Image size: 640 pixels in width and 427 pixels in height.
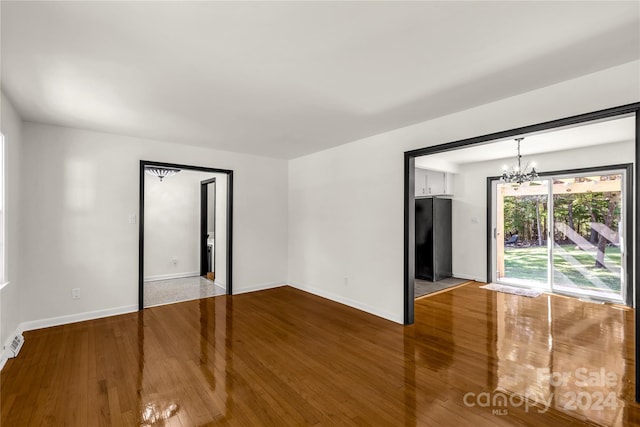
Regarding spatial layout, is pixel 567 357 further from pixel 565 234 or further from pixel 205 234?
pixel 205 234

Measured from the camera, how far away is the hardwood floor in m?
2.11

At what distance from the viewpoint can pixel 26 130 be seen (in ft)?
11.9

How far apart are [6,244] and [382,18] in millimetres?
3919

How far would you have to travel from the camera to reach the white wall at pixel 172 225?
627 centimetres

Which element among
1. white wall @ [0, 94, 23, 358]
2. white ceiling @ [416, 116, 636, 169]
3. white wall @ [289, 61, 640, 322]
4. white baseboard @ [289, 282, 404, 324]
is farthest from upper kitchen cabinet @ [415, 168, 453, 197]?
white wall @ [0, 94, 23, 358]

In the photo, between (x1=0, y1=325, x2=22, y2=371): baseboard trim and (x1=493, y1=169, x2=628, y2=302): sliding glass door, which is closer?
(x1=0, y1=325, x2=22, y2=371): baseboard trim

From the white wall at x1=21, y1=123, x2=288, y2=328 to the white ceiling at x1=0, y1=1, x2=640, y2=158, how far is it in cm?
64

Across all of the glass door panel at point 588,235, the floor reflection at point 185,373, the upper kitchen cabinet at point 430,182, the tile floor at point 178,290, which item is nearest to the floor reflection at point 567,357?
the glass door panel at point 588,235

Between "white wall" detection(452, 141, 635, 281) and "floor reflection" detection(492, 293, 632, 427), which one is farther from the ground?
"white wall" detection(452, 141, 635, 281)

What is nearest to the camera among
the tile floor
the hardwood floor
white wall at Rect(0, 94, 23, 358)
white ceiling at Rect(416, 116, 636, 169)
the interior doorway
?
the hardwood floor

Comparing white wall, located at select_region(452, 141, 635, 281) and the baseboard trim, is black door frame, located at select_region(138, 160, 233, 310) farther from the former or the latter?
white wall, located at select_region(452, 141, 635, 281)

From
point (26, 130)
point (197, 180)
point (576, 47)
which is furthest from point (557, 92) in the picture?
point (197, 180)

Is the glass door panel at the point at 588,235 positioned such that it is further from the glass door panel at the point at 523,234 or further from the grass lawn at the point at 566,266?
→ the glass door panel at the point at 523,234

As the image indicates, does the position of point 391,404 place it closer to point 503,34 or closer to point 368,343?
point 368,343
